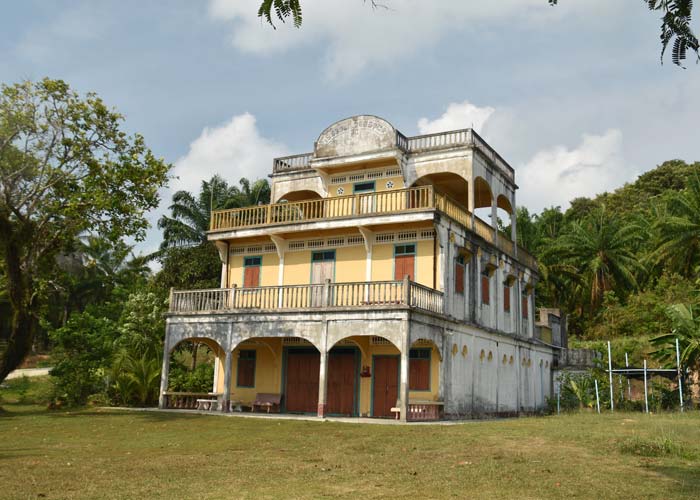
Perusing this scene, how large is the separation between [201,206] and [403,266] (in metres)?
20.0

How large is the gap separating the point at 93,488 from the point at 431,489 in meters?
4.02

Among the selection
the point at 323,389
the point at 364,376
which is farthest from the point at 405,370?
the point at 364,376

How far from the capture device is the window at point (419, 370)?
73.7ft

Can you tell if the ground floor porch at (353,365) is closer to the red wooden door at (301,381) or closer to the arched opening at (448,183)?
the red wooden door at (301,381)

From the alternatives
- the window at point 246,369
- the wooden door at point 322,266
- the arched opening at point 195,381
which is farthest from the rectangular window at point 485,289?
the arched opening at point 195,381

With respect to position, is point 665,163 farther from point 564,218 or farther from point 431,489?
point 431,489

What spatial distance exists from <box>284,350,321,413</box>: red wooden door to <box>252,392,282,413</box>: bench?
1.27 ft

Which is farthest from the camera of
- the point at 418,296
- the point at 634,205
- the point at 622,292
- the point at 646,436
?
the point at 634,205

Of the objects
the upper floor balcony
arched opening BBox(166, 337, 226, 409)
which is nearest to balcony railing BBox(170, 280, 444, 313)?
arched opening BBox(166, 337, 226, 409)

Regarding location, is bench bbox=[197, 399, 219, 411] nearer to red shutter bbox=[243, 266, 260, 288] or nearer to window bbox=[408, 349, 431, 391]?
red shutter bbox=[243, 266, 260, 288]

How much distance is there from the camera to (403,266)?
23.2m

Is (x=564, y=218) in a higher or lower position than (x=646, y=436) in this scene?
higher

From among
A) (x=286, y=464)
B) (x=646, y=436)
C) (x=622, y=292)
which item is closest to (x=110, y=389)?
(x=286, y=464)

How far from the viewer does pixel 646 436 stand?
1386cm
